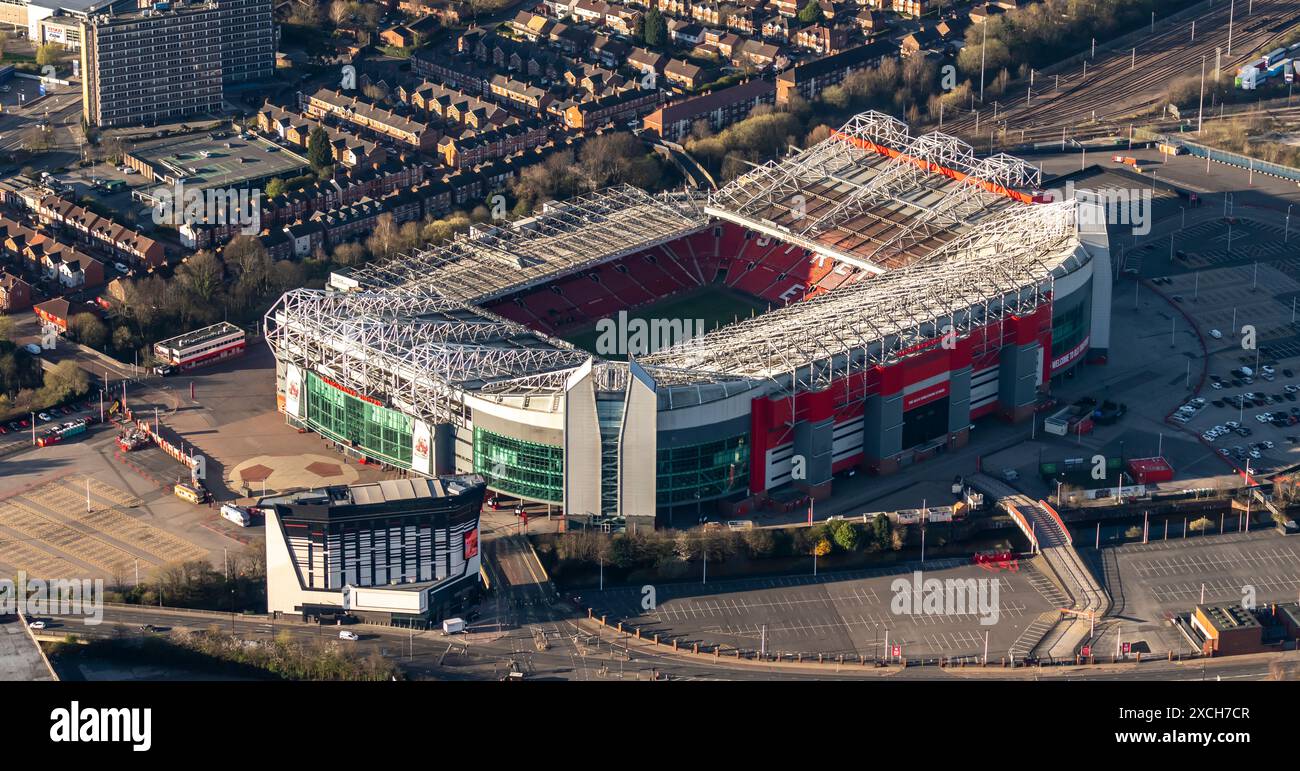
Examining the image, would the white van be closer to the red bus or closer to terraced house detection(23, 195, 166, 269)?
the red bus

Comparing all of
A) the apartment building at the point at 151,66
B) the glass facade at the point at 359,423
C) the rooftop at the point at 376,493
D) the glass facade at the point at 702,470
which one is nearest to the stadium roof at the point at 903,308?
the glass facade at the point at 702,470

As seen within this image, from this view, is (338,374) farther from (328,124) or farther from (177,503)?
(328,124)

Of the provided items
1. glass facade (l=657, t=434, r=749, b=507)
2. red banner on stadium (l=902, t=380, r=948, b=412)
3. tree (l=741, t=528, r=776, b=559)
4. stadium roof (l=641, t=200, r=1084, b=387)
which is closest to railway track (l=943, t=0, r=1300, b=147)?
stadium roof (l=641, t=200, r=1084, b=387)

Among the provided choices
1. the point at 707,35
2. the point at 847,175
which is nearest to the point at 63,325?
the point at 847,175

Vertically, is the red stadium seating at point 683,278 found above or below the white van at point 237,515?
above

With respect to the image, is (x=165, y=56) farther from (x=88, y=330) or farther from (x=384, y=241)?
(x=88, y=330)

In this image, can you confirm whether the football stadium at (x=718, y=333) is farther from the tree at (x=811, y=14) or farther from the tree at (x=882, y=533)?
the tree at (x=811, y=14)

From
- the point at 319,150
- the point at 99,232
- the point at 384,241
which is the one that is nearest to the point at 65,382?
the point at 99,232
